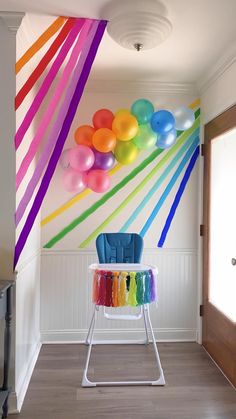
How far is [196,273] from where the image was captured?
3344 mm

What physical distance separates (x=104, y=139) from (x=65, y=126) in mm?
428

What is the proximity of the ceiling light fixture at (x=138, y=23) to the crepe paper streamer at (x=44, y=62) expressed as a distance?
0.30 m

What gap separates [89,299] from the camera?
327 centimetres

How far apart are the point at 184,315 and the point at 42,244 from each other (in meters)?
1.52

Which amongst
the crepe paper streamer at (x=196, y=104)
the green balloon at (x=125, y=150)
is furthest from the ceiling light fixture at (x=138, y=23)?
the crepe paper streamer at (x=196, y=104)

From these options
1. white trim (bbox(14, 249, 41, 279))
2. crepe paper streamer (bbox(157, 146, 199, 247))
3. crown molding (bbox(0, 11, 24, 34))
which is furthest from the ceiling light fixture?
white trim (bbox(14, 249, 41, 279))

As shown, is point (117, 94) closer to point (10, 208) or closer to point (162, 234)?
point (162, 234)

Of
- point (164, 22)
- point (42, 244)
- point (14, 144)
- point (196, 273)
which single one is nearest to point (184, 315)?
point (196, 273)

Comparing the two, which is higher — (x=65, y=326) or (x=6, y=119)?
(x=6, y=119)

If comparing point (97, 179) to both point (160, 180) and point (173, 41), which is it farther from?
point (173, 41)

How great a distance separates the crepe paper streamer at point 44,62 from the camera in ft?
7.45

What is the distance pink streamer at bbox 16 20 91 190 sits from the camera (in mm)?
2357

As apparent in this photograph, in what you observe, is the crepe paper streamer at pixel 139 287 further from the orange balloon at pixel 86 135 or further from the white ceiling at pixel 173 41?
the white ceiling at pixel 173 41

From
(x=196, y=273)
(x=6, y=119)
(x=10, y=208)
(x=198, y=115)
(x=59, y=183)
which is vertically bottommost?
(x=196, y=273)
